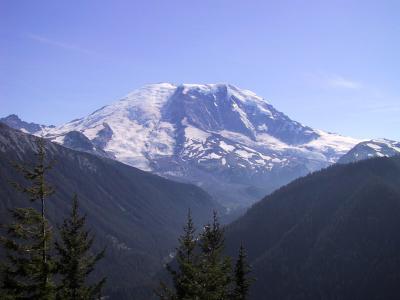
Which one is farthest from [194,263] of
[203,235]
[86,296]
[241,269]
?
[86,296]

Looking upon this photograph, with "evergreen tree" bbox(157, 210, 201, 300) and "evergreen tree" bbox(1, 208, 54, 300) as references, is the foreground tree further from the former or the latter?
"evergreen tree" bbox(1, 208, 54, 300)

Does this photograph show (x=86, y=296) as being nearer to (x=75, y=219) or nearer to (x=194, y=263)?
(x=75, y=219)

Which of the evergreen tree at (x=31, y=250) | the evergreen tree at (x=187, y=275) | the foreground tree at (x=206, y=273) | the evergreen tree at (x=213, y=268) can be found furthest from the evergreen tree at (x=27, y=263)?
the evergreen tree at (x=213, y=268)

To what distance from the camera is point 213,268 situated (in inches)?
1665

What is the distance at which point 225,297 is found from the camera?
147 feet

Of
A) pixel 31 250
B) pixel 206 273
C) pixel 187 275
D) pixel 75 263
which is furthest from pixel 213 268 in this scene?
pixel 31 250

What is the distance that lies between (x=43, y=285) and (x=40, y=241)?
2999 millimetres

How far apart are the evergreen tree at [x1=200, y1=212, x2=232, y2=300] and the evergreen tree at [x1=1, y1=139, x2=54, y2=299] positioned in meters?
12.6

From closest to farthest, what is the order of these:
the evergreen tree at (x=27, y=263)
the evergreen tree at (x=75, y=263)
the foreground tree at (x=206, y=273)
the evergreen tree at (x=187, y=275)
Answer: 1. the evergreen tree at (x=27, y=263)
2. the evergreen tree at (x=75, y=263)
3. the evergreen tree at (x=187, y=275)
4. the foreground tree at (x=206, y=273)

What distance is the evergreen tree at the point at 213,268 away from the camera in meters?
41.5

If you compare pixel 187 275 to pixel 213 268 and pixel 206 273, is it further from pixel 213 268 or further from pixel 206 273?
pixel 213 268

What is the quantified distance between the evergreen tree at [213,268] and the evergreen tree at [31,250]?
41.3 ft

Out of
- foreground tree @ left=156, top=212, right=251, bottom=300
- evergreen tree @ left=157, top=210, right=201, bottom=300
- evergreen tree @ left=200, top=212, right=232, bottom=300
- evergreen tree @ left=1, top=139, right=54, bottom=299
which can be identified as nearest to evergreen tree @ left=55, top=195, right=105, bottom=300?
evergreen tree @ left=1, top=139, right=54, bottom=299

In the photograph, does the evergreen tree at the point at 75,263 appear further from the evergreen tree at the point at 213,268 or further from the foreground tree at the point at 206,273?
the evergreen tree at the point at 213,268
